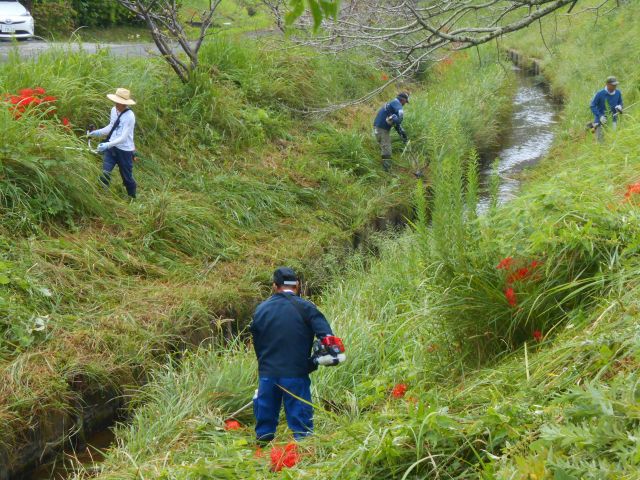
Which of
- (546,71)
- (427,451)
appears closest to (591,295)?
(427,451)

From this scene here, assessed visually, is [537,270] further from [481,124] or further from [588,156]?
[481,124]

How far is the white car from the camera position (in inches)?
707

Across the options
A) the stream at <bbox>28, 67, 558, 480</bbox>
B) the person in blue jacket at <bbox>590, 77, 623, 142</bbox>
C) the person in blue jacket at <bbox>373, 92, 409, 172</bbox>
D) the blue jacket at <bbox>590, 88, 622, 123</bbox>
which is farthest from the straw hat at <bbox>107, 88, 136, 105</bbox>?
the blue jacket at <bbox>590, 88, 622, 123</bbox>

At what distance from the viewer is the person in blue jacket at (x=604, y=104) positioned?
13492 millimetres

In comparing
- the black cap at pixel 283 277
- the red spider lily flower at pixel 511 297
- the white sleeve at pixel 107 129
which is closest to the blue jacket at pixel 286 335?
the black cap at pixel 283 277

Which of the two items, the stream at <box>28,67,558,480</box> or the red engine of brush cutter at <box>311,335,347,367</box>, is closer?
the red engine of brush cutter at <box>311,335,347,367</box>

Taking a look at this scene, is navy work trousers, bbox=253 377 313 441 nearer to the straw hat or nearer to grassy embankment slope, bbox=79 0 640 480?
grassy embankment slope, bbox=79 0 640 480

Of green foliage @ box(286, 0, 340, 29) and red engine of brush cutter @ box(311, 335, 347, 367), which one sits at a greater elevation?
green foliage @ box(286, 0, 340, 29)

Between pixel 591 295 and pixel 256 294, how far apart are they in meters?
5.17

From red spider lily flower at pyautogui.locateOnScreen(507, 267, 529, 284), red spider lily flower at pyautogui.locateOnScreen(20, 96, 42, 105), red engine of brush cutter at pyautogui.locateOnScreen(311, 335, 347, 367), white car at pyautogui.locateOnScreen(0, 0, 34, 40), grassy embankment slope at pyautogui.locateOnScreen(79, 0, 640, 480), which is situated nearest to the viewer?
grassy embankment slope at pyautogui.locateOnScreen(79, 0, 640, 480)

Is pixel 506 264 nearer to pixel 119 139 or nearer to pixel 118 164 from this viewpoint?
pixel 119 139

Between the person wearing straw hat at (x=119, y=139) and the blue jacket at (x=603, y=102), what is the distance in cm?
755

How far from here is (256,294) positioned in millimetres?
9875

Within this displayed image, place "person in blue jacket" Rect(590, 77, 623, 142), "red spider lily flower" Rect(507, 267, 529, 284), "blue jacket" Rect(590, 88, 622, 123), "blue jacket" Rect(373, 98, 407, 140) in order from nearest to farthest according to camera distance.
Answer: "red spider lily flower" Rect(507, 267, 529, 284), "person in blue jacket" Rect(590, 77, 623, 142), "blue jacket" Rect(590, 88, 622, 123), "blue jacket" Rect(373, 98, 407, 140)
